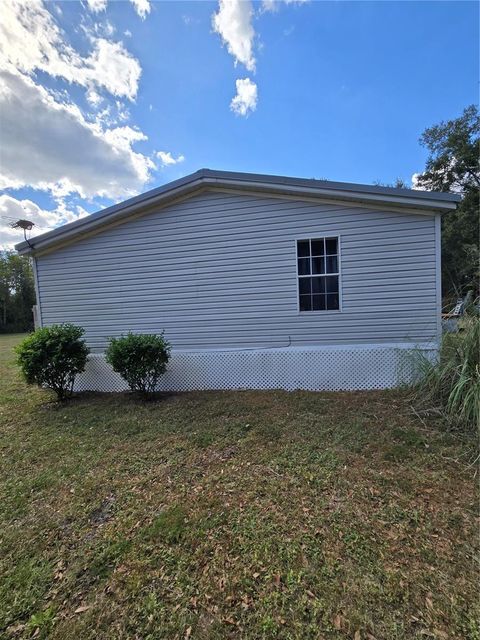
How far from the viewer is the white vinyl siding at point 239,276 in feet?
17.9

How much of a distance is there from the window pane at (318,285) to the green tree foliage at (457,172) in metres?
16.0

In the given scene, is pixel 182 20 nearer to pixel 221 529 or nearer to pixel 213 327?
pixel 213 327

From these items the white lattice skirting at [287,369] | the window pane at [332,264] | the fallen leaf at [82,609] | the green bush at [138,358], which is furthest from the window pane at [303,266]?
the fallen leaf at [82,609]

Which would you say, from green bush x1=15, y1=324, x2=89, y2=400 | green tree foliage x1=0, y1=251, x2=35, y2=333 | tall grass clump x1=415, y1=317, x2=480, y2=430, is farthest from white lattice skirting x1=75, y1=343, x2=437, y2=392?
green tree foliage x1=0, y1=251, x2=35, y2=333

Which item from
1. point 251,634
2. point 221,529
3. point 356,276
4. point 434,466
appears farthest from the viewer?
point 356,276

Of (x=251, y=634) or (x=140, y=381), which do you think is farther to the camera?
(x=140, y=381)

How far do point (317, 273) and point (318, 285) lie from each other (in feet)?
0.75

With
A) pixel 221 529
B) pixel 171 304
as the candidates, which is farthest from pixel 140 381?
pixel 221 529

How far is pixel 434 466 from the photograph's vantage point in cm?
309

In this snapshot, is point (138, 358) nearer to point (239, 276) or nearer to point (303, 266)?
point (239, 276)

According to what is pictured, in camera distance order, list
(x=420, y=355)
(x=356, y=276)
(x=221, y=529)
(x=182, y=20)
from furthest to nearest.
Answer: (x=182, y=20)
(x=356, y=276)
(x=420, y=355)
(x=221, y=529)

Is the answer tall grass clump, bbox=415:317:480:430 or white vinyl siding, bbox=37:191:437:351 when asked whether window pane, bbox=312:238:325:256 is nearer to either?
white vinyl siding, bbox=37:191:437:351

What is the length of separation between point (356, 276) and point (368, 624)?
16.0 ft

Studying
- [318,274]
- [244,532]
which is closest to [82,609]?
[244,532]
